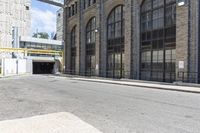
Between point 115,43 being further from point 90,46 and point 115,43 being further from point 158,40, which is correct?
point 158,40

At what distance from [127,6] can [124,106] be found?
20.8m

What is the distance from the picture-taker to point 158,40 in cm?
2489

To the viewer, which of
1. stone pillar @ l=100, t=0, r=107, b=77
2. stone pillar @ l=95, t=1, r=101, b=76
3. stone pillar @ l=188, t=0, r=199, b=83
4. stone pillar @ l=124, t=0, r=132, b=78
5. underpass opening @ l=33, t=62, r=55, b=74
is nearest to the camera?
stone pillar @ l=188, t=0, r=199, b=83

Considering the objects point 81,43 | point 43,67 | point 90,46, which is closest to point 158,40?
point 90,46

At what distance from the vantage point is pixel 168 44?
2358 cm

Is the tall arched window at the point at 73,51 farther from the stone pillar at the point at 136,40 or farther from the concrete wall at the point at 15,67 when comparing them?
the stone pillar at the point at 136,40

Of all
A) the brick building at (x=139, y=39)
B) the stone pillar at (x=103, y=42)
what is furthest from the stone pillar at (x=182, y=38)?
the stone pillar at (x=103, y=42)

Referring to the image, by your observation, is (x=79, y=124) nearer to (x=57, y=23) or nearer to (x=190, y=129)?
(x=190, y=129)

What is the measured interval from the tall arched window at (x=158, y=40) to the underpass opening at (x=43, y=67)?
48446mm

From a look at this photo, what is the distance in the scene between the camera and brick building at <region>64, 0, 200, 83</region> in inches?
816

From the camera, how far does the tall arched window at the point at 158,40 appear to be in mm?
23312

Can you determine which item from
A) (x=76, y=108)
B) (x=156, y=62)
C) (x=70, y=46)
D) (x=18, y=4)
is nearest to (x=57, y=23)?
(x=18, y=4)

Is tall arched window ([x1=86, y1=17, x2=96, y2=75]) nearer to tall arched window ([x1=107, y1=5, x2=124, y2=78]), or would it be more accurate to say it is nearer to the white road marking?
tall arched window ([x1=107, y1=5, x2=124, y2=78])

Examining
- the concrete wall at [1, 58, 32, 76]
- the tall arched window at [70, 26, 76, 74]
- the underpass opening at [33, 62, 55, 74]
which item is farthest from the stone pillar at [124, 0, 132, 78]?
the underpass opening at [33, 62, 55, 74]
